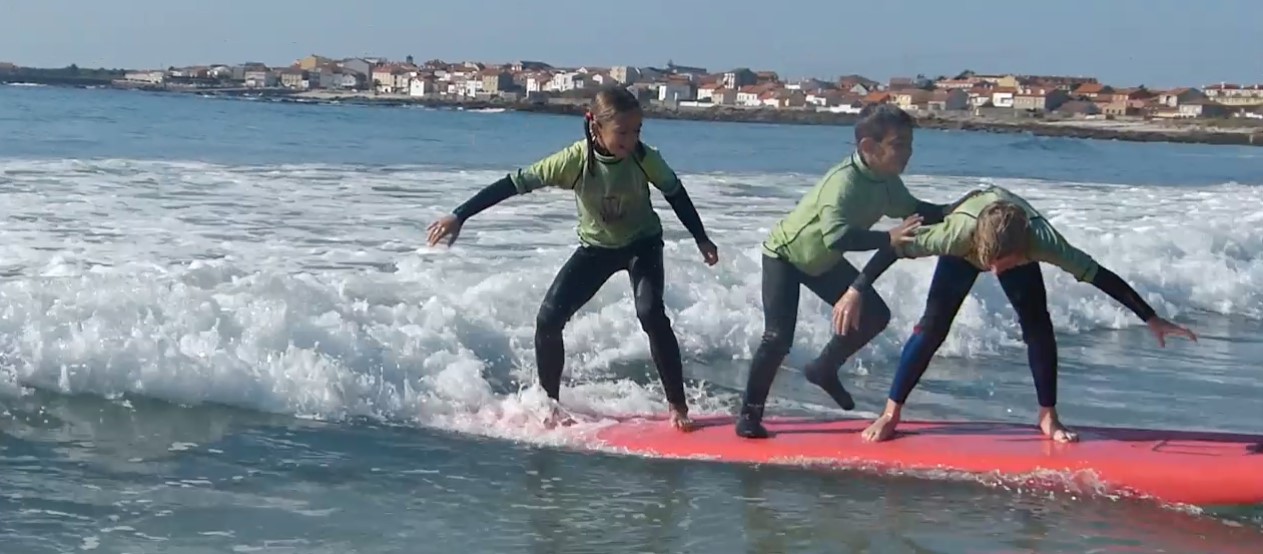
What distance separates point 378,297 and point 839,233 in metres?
4.09

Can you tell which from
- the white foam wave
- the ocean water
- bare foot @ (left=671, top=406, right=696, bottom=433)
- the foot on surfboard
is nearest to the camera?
the ocean water

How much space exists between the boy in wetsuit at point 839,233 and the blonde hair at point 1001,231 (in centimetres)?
26

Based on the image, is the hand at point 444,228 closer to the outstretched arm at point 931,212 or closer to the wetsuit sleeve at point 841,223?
the wetsuit sleeve at point 841,223

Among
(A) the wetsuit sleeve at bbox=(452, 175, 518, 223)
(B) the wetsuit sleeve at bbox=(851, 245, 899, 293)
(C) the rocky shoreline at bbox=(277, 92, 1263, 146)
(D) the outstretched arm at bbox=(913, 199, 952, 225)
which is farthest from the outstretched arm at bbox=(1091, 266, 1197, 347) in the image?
(C) the rocky shoreline at bbox=(277, 92, 1263, 146)

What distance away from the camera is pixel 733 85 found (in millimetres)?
93812

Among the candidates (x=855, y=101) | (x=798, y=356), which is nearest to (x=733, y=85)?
(x=855, y=101)

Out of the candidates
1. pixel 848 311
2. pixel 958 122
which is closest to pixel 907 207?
pixel 848 311

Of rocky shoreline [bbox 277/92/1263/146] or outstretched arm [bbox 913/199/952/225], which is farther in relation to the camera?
rocky shoreline [bbox 277/92/1263/146]

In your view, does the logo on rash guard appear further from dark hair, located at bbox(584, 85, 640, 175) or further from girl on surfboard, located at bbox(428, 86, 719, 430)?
dark hair, located at bbox(584, 85, 640, 175)

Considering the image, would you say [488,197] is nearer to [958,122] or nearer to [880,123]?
[880,123]

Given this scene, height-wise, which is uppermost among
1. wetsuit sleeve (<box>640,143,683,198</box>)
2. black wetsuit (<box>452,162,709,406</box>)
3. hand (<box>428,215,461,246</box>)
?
wetsuit sleeve (<box>640,143,683,198</box>)

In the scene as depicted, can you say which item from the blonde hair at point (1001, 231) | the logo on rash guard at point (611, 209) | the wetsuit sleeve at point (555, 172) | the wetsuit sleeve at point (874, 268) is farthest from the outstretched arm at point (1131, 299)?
the wetsuit sleeve at point (555, 172)

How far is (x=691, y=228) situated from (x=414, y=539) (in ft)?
6.26

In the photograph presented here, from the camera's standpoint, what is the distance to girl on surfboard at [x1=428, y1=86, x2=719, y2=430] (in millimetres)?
5973
